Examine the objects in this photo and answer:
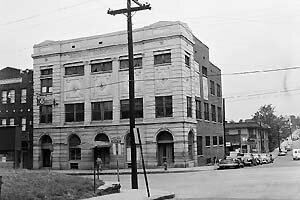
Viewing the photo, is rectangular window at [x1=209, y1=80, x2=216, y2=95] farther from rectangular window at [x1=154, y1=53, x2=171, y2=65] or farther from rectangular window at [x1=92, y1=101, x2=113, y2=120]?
rectangular window at [x1=92, y1=101, x2=113, y2=120]

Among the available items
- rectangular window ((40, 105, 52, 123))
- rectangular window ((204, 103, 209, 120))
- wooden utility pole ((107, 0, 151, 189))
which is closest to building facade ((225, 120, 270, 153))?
rectangular window ((204, 103, 209, 120))

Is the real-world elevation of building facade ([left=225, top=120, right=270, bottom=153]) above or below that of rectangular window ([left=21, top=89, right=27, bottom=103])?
below

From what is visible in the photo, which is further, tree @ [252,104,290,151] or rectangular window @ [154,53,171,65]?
tree @ [252,104,290,151]

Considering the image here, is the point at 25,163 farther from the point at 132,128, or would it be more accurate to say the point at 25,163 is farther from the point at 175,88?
the point at 132,128

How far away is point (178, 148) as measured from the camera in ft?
151

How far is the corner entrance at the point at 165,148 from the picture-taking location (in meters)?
47.0

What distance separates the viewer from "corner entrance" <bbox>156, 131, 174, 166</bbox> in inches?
1851

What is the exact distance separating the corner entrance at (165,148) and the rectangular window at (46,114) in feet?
47.0

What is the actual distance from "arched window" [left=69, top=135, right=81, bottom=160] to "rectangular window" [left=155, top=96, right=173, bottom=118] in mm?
10586

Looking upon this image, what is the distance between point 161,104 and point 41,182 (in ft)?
103

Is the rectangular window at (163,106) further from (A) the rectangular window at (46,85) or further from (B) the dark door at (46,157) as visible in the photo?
(B) the dark door at (46,157)

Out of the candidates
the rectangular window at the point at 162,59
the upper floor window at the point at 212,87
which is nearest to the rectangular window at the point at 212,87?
the upper floor window at the point at 212,87

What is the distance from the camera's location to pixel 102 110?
5072 centimetres

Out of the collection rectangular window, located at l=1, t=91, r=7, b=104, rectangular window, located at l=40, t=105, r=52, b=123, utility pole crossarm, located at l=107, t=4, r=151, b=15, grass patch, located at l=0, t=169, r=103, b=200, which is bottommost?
grass patch, located at l=0, t=169, r=103, b=200
